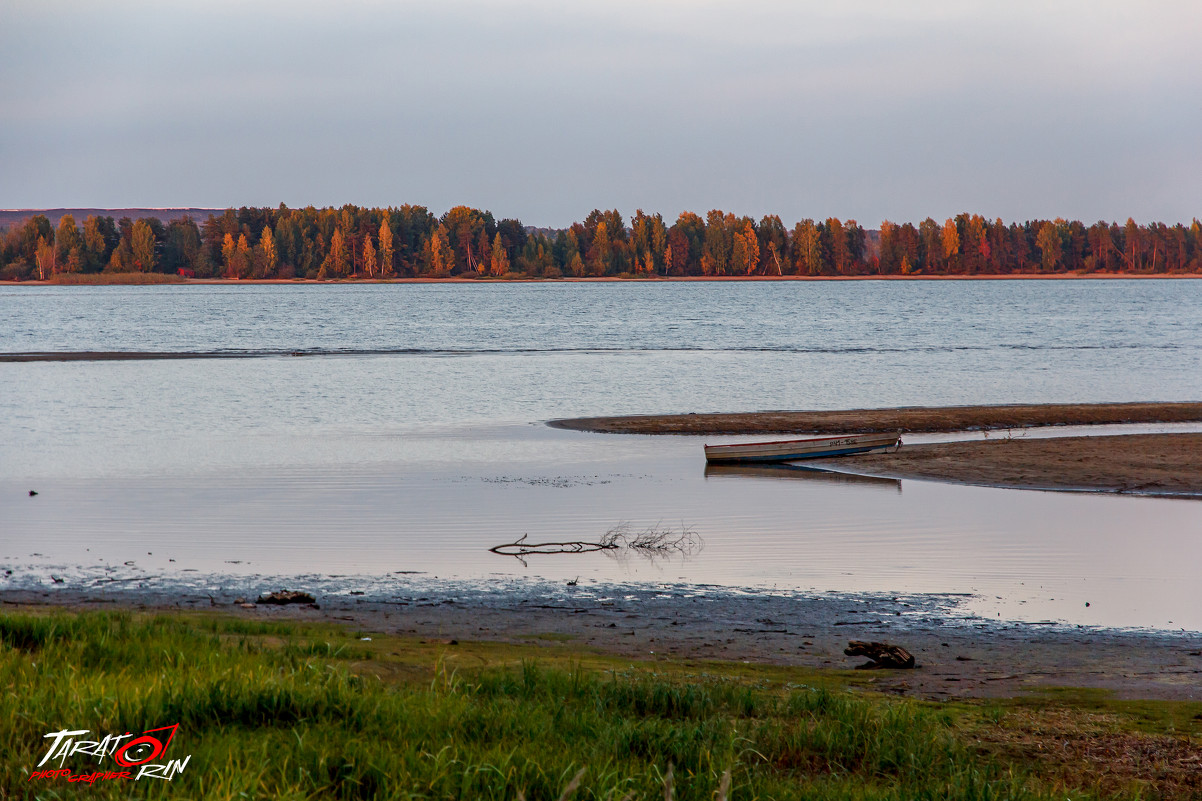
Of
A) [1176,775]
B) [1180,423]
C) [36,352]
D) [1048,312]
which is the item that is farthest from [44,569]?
[1048,312]

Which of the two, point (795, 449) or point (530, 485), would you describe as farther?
point (795, 449)

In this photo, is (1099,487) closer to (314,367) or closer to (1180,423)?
(1180,423)

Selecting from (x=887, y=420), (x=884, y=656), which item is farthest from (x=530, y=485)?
(x=887, y=420)

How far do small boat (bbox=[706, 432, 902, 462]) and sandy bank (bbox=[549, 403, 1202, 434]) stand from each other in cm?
566

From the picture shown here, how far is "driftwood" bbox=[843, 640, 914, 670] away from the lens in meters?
9.41

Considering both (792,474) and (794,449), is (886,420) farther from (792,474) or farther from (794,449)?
(792,474)

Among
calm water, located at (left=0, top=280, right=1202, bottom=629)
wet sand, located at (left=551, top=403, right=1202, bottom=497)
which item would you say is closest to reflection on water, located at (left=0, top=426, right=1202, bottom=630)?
calm water, located at (left=0, top=280, right=1202, bottom=629)

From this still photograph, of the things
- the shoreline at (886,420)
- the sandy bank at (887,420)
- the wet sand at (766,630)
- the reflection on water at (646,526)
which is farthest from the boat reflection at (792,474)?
the wet sand at (766,630)

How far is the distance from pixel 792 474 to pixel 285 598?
13847mm

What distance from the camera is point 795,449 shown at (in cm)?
2438

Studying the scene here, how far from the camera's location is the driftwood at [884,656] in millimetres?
9414

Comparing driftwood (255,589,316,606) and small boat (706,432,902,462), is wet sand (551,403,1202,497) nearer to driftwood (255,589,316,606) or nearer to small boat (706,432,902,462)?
small boat (706,432,902,462)

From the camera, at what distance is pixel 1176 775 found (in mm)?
6219

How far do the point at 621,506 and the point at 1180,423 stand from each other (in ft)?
72.2
